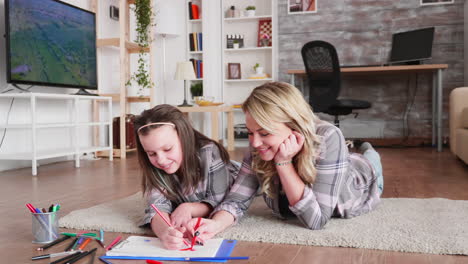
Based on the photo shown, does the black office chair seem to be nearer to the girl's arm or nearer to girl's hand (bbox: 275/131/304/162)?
girl's hand (bbox: 275/131/304/162)

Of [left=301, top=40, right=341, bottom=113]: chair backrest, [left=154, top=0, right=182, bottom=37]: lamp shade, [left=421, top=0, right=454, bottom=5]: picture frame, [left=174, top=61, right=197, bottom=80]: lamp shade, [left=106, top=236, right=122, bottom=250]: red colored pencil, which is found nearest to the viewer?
[left=106, top=236, right=122, bottom=250]: red colored pencil

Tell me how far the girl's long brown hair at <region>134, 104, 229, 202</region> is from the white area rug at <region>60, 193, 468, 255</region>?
0.15 metres

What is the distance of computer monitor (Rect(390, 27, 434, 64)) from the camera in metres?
4.34

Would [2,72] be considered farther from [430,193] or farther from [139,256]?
[430,193]

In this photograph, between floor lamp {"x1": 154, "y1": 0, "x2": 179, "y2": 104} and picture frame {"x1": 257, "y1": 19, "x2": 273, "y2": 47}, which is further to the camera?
picture frame {"x1": 257, "y1": 19, "x2": 273, "y2": 47}

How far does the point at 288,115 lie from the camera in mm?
1165

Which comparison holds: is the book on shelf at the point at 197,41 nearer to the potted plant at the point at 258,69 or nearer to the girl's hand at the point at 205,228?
the potted plant at the point at 258,69

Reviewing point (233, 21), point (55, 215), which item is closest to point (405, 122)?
point (233, 21)

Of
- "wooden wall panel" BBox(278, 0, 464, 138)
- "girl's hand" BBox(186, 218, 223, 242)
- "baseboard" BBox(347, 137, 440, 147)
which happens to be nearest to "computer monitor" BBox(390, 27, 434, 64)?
"wooden wall panel" BBox(278, 0, 464, 138)

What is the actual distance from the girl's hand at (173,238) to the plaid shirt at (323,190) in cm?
23

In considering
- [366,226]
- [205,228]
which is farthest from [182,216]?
[366,226]

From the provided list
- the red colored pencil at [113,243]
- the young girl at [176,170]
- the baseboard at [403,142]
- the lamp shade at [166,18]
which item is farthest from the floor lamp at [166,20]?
the red colored pencil at [113,243]

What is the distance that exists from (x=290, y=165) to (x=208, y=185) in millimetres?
325

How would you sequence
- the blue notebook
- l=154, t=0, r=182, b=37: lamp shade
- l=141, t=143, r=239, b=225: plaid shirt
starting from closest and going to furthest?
the blue notebook
l=141, t=143, r=239, b=225: plaid shirt
l=154, t=0, r=182, b=37: lamp shade
